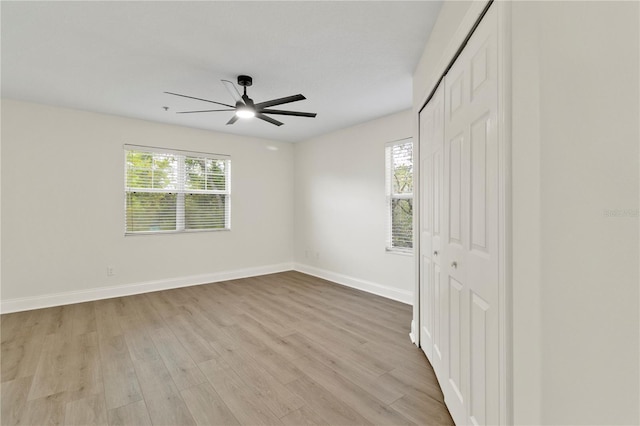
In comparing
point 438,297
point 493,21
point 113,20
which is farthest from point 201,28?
point 438,297

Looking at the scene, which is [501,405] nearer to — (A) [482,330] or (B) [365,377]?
(A) [482,330]

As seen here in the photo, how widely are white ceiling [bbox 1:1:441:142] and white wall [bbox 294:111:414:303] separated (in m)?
0.94

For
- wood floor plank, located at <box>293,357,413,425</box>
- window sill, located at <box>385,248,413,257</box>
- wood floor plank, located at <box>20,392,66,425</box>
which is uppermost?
window sill, located at <box>385,248,413,257</box>

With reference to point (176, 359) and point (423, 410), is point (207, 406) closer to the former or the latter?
point (176, 359)

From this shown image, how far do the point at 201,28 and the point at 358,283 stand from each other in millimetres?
3871

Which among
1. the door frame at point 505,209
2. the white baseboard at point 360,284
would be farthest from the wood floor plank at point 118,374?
the white baseboard at point 360,284

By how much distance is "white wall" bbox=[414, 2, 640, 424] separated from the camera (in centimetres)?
68

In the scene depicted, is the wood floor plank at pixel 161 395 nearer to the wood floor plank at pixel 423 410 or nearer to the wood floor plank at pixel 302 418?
the wood floor plank at pixel 302 418

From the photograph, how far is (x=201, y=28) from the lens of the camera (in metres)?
2.22

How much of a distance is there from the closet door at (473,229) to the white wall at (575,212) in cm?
15

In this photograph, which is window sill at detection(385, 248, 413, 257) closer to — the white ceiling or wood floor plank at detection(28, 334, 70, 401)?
A: the white ceiling

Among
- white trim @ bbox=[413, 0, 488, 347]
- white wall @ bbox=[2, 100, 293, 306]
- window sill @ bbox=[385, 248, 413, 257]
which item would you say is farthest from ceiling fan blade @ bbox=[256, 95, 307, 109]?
white wall @ bbox=[2, 100, 293, 306]

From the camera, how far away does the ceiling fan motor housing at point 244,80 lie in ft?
9.75

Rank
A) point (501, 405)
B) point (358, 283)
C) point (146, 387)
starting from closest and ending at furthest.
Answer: point (501, 405)
point (146, 387)
point (358, 283)
